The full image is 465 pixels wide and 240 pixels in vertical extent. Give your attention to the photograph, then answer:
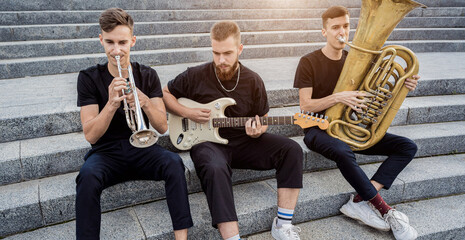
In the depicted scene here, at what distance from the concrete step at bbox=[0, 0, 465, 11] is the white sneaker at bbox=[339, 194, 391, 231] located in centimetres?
654

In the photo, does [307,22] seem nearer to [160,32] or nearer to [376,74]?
[160,32]

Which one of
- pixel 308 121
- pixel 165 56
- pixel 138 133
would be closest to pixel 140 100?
pixel 138 133

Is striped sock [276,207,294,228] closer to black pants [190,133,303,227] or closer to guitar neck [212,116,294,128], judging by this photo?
black pants [190,133,303,227]

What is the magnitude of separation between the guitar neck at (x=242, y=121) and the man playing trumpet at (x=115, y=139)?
495 millimetres

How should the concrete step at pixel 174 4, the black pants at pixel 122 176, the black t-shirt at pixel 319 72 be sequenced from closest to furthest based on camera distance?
the black pants at pixel 122 176 < the black t-shirt at pixel 319 72 < the concrete step at pixel 174 4

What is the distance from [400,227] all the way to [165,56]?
473 cm

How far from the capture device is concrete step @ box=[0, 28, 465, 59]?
5367 mm

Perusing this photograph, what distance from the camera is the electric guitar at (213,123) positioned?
2.76m

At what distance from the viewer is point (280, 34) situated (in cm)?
721

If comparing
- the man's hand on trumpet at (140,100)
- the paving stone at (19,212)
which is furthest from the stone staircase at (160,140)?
the man's hand on trumpet at (140,100)

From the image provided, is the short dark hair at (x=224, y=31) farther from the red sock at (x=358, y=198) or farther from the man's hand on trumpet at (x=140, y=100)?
the red sock at (x=358, y=198)

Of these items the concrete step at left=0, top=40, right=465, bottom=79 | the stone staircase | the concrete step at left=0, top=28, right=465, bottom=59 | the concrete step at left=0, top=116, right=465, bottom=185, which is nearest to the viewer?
the stone staircase

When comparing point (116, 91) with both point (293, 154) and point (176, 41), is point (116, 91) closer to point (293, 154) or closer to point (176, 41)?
point (293, 154)

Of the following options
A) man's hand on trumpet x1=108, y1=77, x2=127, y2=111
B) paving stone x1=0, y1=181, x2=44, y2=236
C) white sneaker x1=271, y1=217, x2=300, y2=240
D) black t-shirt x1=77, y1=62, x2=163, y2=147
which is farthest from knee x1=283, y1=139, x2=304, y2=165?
paving stone x1=0, y1=181, x2=44, y2=236
